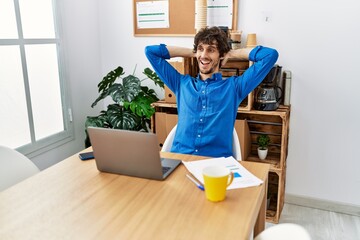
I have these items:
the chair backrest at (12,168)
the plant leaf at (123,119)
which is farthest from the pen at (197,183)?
the plant leaf at (123,119)

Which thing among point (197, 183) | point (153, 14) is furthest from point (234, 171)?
point (153, 14)

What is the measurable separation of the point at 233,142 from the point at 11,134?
1652 millimetres

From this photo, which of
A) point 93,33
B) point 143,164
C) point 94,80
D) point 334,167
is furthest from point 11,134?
point 334,167

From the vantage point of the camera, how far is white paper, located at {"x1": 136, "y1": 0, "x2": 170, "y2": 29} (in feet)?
9.60

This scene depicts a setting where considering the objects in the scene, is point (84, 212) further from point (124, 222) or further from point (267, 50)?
point (267, 50)

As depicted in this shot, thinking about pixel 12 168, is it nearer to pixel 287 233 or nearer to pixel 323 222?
pixel 287 233

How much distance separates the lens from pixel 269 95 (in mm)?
2422

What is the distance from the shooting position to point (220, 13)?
2.71 m

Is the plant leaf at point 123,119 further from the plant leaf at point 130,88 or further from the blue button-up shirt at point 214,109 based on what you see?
the blue button-up shirt at point 214,109

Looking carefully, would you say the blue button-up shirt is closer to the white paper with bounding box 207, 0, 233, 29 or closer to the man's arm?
the man's arm

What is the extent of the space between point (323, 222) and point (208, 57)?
5.22 feet

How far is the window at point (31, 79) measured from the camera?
2.38 metres

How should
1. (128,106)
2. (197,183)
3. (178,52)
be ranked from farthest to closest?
(128,106) → (178,52) → (197,183)

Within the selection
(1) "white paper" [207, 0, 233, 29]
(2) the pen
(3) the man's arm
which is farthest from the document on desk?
(1) "white paper" [207, 0, 233, 29]
